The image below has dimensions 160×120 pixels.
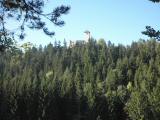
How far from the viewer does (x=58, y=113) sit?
8088cm

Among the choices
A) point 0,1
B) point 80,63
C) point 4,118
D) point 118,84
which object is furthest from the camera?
point 80,63

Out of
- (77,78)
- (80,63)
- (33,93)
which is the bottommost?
(33,93)

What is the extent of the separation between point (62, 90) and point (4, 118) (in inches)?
855

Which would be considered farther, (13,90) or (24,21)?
(13,90)

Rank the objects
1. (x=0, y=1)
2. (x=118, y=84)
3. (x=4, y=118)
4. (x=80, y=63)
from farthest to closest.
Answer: (x=80, y=63) < (x=118, y=84) < (x=4, y=118) < (x=0, y=1)

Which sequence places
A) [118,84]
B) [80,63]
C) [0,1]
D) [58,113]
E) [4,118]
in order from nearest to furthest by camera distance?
1. [0,1]
2. [4,118]
3. [58,113]
4. [118,84]
5. [80,63]

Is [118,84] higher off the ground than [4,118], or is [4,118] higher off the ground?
[118,84]

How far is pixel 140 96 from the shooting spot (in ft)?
254

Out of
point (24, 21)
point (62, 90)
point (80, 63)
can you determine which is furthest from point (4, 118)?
point (80, 63)

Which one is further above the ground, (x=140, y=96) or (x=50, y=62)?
(x=50, y=62)

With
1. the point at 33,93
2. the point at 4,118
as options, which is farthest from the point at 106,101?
the point at 4,118

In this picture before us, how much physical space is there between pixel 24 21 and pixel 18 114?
65183 mm

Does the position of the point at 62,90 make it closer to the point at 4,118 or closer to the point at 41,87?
the point at 41,87

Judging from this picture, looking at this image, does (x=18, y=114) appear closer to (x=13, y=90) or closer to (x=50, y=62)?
(x=13, y=90)
